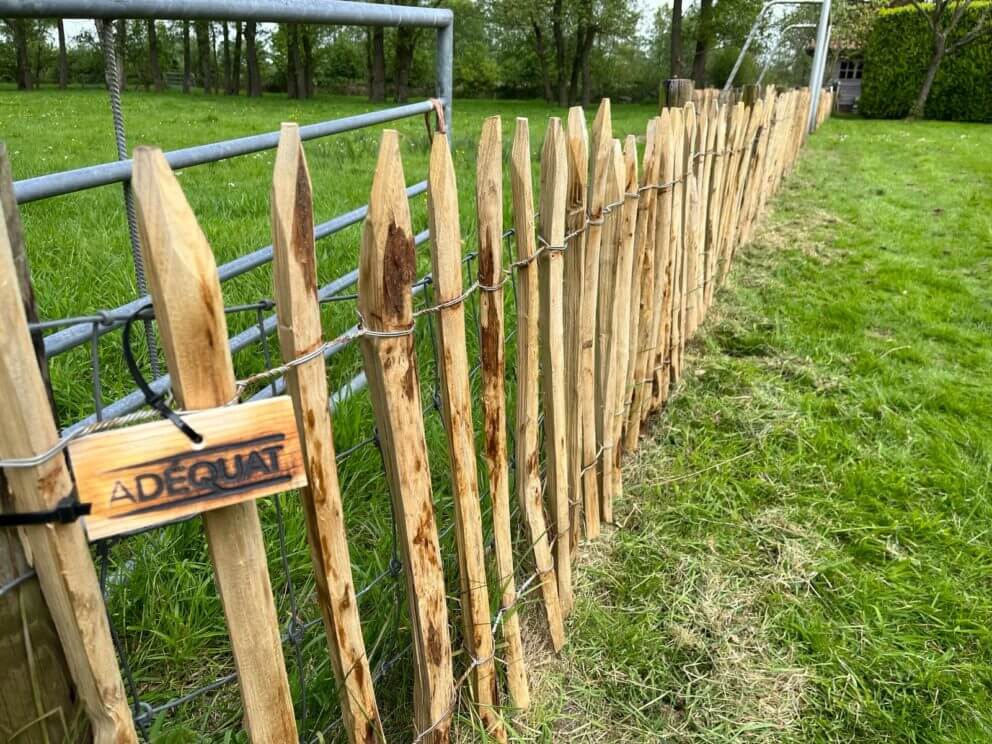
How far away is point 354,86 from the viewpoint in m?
52.0

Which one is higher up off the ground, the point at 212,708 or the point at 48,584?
the point at 48,584

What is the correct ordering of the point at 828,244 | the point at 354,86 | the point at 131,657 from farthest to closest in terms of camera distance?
the point at 354,86, the point at 828,244, the point at 131,657

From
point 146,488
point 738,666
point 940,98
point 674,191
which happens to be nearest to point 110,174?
point 146,488

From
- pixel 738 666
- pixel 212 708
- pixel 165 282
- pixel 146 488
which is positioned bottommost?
pixel 738 666

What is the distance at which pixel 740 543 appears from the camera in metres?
2.67

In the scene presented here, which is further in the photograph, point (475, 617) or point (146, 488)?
point (475, 617)

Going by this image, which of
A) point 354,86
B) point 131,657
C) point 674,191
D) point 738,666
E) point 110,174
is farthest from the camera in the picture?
point 354,86

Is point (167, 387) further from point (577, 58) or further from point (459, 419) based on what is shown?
point (577, 58)

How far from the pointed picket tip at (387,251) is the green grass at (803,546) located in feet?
4.09

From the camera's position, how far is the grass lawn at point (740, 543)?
6.50 ft

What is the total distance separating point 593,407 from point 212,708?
138cm

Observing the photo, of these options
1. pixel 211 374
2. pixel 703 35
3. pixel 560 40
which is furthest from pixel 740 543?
pixel 560 40

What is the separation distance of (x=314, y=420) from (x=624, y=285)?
1657 mm

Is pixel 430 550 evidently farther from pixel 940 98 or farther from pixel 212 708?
pixel 940 98
